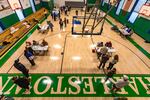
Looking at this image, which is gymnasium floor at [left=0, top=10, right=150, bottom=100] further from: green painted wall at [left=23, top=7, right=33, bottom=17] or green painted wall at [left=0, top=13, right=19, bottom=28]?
green painted wall at [left=23, top=7, right=33, bottom=17]

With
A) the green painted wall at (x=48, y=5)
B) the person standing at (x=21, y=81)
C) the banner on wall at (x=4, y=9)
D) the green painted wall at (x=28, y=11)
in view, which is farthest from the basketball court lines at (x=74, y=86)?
the green painted wall at (x=48, y=5)

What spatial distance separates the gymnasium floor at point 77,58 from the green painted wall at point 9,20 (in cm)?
345

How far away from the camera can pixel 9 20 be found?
685 inches

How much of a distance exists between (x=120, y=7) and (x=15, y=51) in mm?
19336

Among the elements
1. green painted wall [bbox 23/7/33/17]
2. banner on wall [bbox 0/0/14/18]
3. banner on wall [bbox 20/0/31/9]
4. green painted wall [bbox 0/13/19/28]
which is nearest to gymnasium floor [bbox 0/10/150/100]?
green painted wall [bbox 0/13/19/28]

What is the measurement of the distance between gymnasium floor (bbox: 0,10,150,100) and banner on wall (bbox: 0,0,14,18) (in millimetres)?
4241

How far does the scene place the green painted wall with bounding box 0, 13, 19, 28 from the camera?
1631cm

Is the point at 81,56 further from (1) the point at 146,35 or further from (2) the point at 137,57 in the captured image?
(1) the point at 146,35

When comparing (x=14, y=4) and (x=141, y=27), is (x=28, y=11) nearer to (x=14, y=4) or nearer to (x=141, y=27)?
(x=14, y=4)

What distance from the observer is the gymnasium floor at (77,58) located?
423 inches

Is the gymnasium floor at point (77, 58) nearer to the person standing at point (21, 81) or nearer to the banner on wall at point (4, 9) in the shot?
the person standing at point (21, 81)

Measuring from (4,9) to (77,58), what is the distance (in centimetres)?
1152

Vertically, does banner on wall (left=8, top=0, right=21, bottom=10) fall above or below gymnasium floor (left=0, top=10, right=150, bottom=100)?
above

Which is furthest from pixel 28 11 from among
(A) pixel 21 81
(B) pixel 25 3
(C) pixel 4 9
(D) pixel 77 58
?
(A) pixel 21 81
